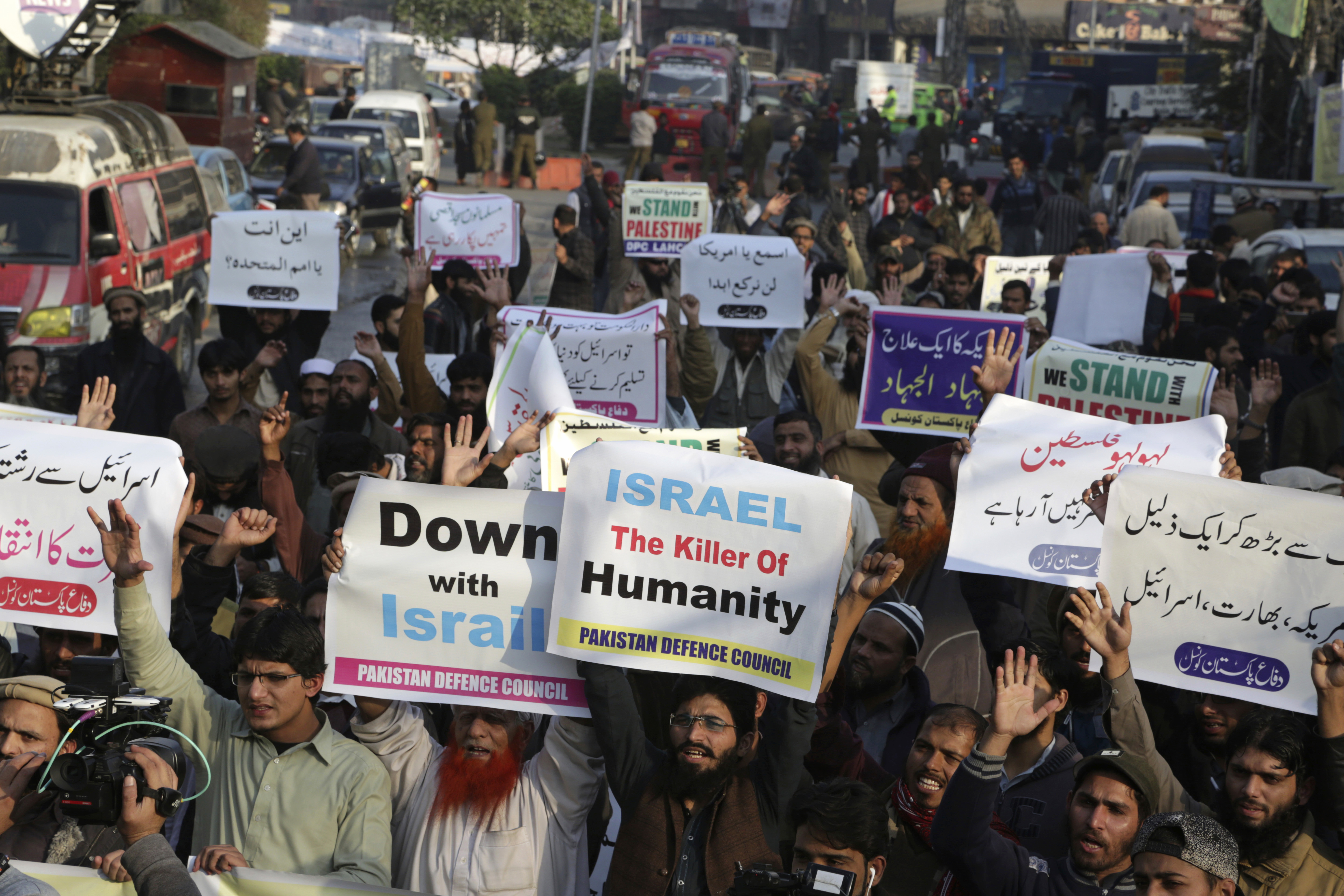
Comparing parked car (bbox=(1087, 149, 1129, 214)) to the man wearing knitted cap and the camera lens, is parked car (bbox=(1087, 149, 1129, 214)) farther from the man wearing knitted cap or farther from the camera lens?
the camera lens

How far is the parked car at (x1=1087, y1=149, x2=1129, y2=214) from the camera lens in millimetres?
22219

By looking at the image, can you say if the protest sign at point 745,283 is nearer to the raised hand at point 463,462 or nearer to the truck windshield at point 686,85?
the raised hand at point 463,462

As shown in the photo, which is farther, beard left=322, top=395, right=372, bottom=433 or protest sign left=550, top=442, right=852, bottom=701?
beard left=322, top=395, right=372, bottom=433

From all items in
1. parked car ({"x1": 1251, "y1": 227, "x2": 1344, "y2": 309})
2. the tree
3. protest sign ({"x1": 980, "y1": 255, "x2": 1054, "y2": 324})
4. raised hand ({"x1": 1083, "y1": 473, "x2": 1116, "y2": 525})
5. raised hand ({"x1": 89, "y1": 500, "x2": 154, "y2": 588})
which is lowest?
raised hand ({"x1": 89, "y1": 500, "x2": 154, "y2": 588})

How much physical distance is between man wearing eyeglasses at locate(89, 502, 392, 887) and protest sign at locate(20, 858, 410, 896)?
3.2 inches

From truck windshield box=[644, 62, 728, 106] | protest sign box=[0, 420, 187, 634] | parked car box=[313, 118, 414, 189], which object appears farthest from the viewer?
truck windshield box=[644, 62, 728, 106]

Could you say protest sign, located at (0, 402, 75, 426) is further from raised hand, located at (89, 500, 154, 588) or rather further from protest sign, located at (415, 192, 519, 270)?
protest sign, located at (415, 192, 519, 270)

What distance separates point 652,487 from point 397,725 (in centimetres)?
99

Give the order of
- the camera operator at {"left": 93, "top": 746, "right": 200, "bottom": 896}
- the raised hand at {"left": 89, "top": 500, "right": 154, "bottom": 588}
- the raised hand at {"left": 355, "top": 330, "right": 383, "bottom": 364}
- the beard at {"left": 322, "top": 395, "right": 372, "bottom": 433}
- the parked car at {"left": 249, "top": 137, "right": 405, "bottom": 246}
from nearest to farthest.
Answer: the camera operator at {"left": 93, "top": 746, "right": 200, "bottom": 896}
the raised hand at {"left": 89, "top": 500, "right": 154, "bottom": 588}
the beard at {"left": 322, "top": 395, "right": 372, "bottom": 433}
the raised hand at {"left": 355, "top": 330, "right": 383, "bottom": 364}
the parked car at {"left": 249, "top": 137, "right": 405, "bottom": 246}

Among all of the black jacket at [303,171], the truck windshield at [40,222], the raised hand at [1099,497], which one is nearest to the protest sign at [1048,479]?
the raised hand at [1099,497]

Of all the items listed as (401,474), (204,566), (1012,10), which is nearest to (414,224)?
(401,474)

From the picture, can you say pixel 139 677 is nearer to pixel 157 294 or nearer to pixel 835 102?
pixel 157 294

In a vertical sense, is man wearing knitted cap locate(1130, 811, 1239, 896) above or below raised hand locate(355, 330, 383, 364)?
below

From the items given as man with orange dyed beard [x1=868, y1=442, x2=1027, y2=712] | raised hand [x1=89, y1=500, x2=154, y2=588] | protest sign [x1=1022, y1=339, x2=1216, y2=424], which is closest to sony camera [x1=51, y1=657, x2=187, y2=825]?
raised hand [x1=89, y1=500, x2=154, y2=588]
